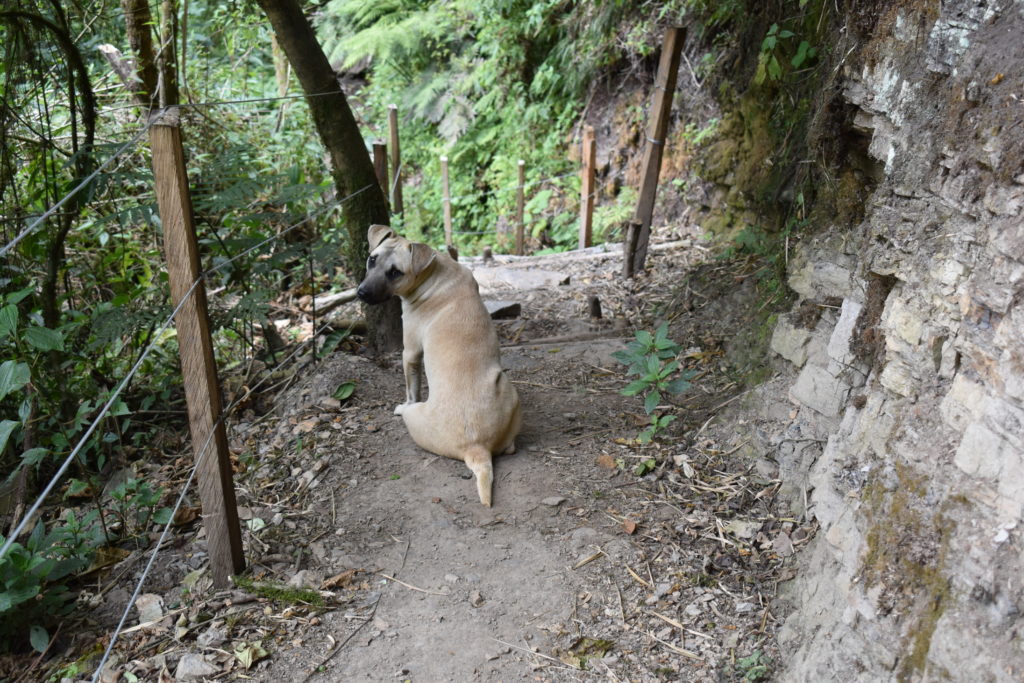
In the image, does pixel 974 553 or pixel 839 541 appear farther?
pixel 839 541

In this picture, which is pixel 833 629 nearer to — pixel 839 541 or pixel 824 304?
pixel 839 541

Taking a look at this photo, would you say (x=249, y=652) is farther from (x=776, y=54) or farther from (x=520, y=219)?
(x=520, y=219)

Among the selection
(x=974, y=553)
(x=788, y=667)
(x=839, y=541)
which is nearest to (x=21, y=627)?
(x=788, y=667)

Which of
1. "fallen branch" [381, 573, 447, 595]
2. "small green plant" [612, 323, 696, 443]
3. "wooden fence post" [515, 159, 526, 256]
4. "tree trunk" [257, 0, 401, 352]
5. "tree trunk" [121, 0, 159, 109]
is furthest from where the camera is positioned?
"wooden fence post" [515, 159, 526, 256]

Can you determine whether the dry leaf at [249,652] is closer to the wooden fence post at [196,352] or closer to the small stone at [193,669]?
the small stone at [193,669]

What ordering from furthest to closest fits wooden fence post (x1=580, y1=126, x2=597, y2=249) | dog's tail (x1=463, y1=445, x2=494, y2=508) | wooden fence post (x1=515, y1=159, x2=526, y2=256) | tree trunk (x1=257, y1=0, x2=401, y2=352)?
wooden fence post (x1=515, y1=159, x2=526, y2=256) < wooden fence post (x1=580, y1=126, x2=597, y2=249) < tree trunk (x1=257, y1=0, x2=401, y2=352) < dog's tail (x1=463, y1=445, x2=494, y2=508)

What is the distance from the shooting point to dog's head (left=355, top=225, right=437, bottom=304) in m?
4.83

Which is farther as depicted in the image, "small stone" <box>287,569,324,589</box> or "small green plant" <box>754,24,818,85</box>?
"small green plant" <box>754,24,818,85</box>

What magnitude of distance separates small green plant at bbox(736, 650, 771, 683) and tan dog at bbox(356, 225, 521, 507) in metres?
1.66

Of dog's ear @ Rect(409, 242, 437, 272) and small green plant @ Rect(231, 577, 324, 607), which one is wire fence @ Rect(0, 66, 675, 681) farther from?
dog's ear @ Rect(409, 242, 437, 272)

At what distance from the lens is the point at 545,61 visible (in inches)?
526

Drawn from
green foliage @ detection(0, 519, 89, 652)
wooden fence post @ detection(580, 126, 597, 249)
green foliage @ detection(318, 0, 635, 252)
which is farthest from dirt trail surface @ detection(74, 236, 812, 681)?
green foliage @ detection(318, 0, 635, 252)

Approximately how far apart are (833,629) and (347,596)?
234 centimetres

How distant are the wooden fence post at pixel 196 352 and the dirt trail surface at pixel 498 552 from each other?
0.28m
